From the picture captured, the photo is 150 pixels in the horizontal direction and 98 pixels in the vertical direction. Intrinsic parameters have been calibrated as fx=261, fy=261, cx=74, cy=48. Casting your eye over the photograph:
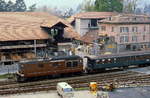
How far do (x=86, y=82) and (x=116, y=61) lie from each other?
9.42 metres

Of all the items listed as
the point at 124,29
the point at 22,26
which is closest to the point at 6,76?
the point at 22,26

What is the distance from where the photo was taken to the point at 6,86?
3491cm

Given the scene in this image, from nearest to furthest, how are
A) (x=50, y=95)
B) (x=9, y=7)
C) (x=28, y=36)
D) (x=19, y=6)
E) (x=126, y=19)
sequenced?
(x=50, y=95) < (x=28, y=36) < (x=126, y=19) < (x=9, y=7) < (x=19, y=6)

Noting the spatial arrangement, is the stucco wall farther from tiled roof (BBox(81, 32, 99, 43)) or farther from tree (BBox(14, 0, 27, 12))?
tree (BBox(14, 0, 27, 12))

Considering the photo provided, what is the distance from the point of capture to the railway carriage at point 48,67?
37.3 meters

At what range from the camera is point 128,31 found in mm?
62688

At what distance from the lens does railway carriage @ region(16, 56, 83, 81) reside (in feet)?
122

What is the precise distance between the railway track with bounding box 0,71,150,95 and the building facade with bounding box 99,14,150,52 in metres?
20.0

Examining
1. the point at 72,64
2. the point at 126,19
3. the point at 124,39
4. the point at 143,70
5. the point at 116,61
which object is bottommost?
the point at 143,70

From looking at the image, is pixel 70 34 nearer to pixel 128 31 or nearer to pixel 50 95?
pixel 128 31

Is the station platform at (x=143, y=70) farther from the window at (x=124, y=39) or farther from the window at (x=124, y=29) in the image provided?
the window at (x=124, y=29)

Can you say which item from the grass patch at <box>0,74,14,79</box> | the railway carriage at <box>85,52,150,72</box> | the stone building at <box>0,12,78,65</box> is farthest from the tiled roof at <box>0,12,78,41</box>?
the railway carriage at <box>85,52,150,72</box>

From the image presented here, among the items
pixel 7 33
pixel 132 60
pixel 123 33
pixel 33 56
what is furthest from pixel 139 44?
pixel 7 33

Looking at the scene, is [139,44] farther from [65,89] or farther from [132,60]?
[65,89]
